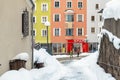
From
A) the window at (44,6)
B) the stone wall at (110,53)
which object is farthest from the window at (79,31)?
the stone wall at (110,53)

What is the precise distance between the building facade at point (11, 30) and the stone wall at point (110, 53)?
3.18 meters

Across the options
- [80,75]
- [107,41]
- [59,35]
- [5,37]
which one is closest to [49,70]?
[80,75]

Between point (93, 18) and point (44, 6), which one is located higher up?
point (44, 6)

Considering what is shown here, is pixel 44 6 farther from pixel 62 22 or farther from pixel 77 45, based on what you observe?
pixel 77 45

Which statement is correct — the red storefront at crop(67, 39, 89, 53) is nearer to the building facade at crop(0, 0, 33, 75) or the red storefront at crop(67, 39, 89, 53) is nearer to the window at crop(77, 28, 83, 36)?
the window at crop(77, 28, 83, 36)

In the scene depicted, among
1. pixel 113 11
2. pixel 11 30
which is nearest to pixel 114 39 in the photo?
pixel 113 11

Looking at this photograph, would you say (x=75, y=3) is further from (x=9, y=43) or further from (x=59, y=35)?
(x=9, y=43)

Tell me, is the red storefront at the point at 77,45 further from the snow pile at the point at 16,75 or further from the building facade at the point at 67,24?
the snow pile at the point at 16,75

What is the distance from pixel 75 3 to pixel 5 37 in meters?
57.9

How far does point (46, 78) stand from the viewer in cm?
1340

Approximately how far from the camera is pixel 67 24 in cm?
6838

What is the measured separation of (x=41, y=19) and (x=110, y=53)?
2070 inches

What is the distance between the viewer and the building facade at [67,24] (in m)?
68.6

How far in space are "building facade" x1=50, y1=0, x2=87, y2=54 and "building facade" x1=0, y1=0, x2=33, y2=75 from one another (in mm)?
52876
